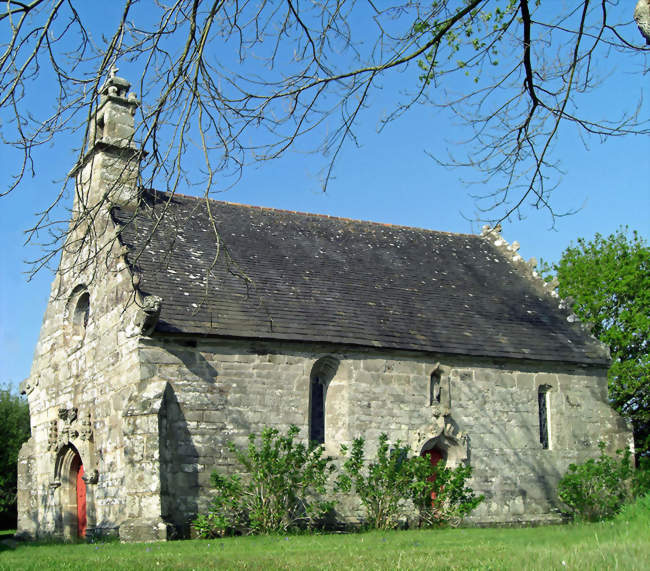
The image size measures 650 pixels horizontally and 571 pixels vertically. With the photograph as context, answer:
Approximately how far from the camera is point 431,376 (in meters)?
18.1

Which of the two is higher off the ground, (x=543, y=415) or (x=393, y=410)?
(x=393, y=410)

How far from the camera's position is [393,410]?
17.4 m

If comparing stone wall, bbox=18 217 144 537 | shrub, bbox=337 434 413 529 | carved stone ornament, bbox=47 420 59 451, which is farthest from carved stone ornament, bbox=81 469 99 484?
shrub, bbox=337 434 413 529

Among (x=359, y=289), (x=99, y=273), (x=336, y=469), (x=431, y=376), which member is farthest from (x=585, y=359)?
(x=99, y=273)

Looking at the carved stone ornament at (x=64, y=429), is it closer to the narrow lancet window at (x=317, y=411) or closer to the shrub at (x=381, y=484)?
the narrow lancet window at (x=317, y=411)

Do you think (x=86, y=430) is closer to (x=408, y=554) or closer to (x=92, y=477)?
(x=92, y=477)

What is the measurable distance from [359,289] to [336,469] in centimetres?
493

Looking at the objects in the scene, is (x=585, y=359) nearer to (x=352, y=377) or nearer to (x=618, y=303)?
(x=352, y=377)

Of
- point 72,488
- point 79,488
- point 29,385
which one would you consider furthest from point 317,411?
point 29,385

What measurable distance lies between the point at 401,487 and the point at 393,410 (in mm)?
1852

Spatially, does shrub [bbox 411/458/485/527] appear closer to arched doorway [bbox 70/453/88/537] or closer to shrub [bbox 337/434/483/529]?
shrub [bbox 337/434/483/529]

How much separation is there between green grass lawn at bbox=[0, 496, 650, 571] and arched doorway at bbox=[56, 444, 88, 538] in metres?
7.01

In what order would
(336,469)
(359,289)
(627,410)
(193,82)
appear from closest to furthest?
(193,82) < (336,469) < (359,289) < (627,410)

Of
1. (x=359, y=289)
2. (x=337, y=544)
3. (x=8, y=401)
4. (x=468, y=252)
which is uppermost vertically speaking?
(x=468, y=252)
